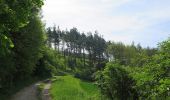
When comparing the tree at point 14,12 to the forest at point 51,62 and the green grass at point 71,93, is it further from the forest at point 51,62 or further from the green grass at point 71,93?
the green grass at point 71,93

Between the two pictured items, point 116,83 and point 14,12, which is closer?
point 14,12

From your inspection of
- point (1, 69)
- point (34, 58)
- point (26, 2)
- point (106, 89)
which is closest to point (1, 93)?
point (1, 69)

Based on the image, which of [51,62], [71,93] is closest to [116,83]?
[71,93]

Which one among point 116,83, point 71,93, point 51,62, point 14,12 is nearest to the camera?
point 14,12

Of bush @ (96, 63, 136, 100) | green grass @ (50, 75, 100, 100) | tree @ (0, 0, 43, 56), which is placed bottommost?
green grass @ (50, 75, 100, 100)

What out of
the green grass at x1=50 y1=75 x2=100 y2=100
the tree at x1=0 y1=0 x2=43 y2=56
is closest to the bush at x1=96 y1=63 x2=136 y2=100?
the green grass at x1=50 y1=75 x2=100 y2=100

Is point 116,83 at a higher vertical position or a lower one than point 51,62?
lower

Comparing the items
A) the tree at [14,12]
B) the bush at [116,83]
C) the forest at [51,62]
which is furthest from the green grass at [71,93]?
the tree at [14,12]

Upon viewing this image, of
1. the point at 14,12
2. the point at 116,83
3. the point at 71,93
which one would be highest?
the point at 14,12

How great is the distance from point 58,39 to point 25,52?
12626 centimetres

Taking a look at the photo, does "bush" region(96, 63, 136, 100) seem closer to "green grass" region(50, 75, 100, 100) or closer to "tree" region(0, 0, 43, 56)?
"green grass" region(50, 75, 100, 100)

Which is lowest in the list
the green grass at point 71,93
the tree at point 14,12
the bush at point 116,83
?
the green grass at point 71,93

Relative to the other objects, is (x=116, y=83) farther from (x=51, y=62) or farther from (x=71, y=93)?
(x=51, y=62)

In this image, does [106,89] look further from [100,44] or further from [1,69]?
[100,44]
